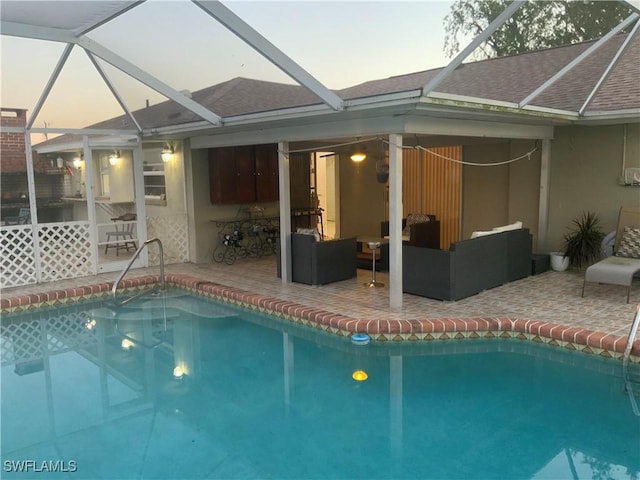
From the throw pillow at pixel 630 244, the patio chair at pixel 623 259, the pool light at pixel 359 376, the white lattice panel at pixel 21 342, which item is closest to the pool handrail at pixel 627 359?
the patio chair at pixel 623 259

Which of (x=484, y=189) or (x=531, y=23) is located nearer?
(x=484, y=189)

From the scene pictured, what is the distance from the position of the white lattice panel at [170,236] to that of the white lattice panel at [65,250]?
1.30 m

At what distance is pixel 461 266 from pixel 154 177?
6.46 meters

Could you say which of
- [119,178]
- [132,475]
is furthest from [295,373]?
[119,178]

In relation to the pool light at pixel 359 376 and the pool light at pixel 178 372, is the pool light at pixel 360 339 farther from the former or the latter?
the pool light at pixel 178 372

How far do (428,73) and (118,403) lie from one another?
5.71 m

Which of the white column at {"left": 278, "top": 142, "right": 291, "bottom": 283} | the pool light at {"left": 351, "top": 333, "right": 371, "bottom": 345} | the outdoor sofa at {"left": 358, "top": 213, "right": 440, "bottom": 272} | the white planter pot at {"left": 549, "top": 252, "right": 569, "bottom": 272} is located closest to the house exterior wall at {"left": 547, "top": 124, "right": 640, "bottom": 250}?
the white planter pot at {"left": 549, "top": 252, "right": 569, "bottom": 272}

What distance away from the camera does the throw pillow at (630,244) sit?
786cm

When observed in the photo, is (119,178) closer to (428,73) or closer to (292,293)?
(292,293)

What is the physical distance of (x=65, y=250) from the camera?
367 inches

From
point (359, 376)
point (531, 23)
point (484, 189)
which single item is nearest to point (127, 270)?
point (359, 376)

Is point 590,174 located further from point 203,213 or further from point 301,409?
point 203,213

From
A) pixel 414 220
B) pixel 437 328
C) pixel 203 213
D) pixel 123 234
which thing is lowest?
pixel 437 328

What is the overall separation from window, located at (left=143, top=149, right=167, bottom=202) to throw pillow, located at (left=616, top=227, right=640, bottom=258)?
27.3ft
